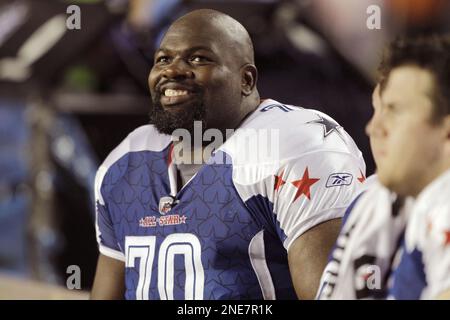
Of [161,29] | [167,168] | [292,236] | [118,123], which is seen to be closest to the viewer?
[292,236]

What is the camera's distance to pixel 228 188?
1.60 m

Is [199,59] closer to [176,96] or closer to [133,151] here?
[176,96]

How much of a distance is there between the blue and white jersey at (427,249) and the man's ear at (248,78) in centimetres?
53

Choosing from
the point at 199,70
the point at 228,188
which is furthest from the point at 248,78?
the point at 228,188

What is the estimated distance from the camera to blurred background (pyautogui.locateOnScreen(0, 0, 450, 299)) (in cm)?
232

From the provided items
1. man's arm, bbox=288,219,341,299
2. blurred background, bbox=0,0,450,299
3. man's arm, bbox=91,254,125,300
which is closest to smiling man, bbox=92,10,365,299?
man's arm, bbox=288,219,341,299

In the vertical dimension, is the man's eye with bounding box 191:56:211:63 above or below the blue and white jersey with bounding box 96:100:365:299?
above

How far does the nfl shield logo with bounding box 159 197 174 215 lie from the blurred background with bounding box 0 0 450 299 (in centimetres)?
46

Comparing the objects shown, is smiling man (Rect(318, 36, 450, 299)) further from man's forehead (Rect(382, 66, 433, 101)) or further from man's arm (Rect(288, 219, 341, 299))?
man's arm (Rect(288, 219, 341, 299))

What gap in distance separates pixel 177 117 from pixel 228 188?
173 mm
